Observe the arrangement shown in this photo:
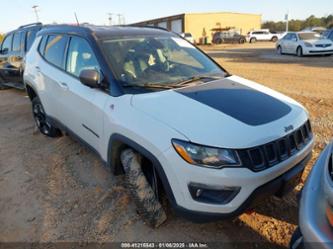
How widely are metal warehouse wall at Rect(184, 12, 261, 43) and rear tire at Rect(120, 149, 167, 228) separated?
5269 cm

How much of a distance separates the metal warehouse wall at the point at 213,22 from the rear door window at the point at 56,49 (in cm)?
5072

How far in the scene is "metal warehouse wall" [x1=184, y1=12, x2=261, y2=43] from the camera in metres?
53.6

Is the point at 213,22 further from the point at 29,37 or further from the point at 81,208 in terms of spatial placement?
the point at 81,208

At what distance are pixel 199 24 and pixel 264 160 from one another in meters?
54.9

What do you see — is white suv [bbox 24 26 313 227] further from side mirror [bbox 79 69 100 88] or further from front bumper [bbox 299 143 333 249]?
front bumper [bbox 299 143 333 249]

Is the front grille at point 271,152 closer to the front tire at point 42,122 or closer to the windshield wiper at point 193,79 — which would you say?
the windshield wiper at point 193,79

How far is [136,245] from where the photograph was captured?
2746 mm

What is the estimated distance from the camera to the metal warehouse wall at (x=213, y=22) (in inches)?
2109

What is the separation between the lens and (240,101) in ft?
9.25

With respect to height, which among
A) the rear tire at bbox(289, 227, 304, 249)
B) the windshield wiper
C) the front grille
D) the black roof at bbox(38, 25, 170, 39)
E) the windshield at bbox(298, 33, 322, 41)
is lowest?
the windshield at bbox(298, 33, 322, 41)

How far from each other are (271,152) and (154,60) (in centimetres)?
177

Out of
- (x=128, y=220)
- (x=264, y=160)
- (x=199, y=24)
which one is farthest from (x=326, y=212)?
(x=199, y=24)

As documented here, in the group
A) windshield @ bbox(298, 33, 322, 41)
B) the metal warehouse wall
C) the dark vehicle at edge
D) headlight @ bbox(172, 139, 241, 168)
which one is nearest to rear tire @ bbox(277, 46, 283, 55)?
windshield @ bbox(298, 33, 322, 41)

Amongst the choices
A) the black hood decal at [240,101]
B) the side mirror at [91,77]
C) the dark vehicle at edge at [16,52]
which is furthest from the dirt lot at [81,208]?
the dark vehicle at edge at [16,52]
